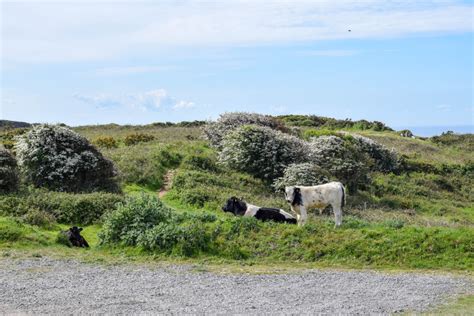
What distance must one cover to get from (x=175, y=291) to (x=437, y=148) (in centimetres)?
6043

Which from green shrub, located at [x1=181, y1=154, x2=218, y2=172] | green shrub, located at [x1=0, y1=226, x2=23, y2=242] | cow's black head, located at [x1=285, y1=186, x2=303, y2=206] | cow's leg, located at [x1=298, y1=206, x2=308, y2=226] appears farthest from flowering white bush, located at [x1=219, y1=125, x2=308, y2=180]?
green shrub, located at [x1=0, y1=226, x2=23, y2=242]

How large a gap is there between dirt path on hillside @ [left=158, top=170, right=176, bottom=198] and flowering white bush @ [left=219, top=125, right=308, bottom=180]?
353cm

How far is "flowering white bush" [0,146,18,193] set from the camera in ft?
93.4

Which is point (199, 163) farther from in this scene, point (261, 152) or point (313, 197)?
point (313, 197)

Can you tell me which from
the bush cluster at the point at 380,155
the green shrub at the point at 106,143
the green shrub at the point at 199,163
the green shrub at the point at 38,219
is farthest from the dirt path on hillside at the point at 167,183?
the bush cluster at the point at 380,155

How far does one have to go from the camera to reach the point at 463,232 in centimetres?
1936

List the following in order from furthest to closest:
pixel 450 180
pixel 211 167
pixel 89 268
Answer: pixel 450 180, pixel 211 167, pixel 89 268

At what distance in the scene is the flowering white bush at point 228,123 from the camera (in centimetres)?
4697

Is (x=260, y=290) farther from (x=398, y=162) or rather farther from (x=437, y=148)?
(x=437, y=148)

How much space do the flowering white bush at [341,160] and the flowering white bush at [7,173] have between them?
18177mm

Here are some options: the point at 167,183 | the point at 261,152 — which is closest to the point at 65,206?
the point at 167,183

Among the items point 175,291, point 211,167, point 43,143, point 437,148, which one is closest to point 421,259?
point 175,291

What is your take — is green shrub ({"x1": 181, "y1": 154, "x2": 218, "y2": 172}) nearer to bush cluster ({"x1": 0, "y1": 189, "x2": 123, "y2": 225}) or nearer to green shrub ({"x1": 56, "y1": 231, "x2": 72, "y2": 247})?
bush cluster ({"x1": 0, "y1": 189, "x2": 123, "y2": 225})

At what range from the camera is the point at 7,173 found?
28.6 meters
